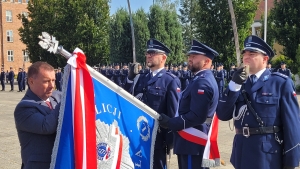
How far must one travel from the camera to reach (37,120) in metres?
3.05

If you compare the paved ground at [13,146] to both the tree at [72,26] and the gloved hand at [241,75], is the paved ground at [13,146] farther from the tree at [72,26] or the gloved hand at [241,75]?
the tree at [72,26]

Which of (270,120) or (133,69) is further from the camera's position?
(133,69)

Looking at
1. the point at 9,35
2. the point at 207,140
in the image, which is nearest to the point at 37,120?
the point at 207,140

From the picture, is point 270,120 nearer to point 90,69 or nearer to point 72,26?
point 90,69

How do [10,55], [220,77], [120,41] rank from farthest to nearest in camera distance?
[10,55], [120,41], [220,77]

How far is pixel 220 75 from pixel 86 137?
61.1ft

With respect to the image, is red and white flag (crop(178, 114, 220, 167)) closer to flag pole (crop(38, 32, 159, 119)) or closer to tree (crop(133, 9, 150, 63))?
flag pole (crop(38, 32, 159, 119))

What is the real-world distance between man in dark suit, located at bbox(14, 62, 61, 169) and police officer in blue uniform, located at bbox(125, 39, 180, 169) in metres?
1.86

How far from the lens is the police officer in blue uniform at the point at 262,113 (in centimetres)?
355

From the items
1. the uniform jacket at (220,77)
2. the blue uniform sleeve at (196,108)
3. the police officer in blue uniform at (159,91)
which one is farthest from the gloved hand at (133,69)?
the uniform jacket at (220,77)

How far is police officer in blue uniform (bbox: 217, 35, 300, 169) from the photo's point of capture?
11.6ft

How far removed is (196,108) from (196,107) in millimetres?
11

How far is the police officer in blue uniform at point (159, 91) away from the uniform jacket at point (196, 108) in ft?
1.71

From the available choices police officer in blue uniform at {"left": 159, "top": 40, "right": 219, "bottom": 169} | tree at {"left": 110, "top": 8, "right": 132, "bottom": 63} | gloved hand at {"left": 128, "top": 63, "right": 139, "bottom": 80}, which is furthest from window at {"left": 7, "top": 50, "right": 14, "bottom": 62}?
police officer in blue uniform at {"left": 159, "top": 40, "right": 219, "bottom": 169}
